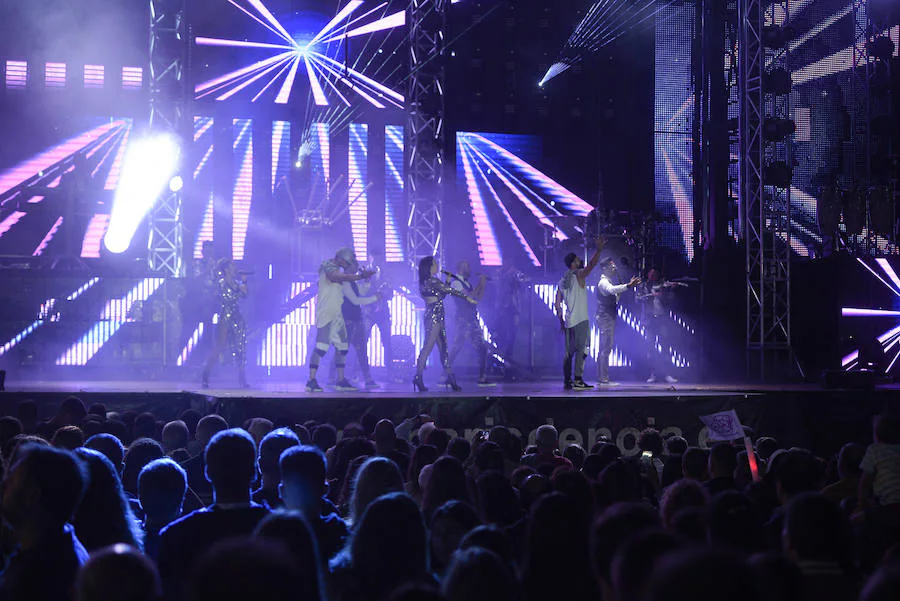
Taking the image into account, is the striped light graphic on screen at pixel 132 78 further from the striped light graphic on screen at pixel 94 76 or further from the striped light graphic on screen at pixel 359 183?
the striped light graphic on screen at pixel 359 183

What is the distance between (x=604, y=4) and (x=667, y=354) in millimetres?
10122

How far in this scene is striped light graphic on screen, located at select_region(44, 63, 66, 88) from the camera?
68.1 ft

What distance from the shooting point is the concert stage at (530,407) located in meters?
11.8

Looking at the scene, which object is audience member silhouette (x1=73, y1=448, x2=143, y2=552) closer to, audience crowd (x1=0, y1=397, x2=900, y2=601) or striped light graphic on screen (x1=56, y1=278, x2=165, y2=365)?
audience crowd (x1=0, y1=397, x2=900, y2=601)

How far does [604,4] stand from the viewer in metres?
24.5

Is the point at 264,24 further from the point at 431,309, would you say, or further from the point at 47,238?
the point at 431,309

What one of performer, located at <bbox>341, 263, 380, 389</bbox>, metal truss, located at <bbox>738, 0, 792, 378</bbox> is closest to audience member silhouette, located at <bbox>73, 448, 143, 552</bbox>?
performer, located at <bbox>341, 263, 380, 389</bbox>

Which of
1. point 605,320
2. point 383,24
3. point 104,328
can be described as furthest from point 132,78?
point 605,320

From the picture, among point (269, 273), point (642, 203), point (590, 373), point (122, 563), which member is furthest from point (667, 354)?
point (122, 563)

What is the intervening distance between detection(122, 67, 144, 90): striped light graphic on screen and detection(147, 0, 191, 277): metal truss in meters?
4.44

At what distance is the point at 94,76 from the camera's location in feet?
69.0

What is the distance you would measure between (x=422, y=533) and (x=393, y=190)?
20289 mm

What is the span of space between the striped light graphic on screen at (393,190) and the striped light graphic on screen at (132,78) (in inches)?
222

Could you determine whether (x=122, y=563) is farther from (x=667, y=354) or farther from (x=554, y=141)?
(x=554, y=141)
